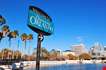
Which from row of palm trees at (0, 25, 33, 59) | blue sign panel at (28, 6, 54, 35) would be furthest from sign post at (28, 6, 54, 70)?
row of palm trees at (0, 25, 33, 59)

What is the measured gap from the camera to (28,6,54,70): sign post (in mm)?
11812

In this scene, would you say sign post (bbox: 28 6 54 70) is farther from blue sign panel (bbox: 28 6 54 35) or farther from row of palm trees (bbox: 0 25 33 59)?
row of palm trees (bbox: 0 25 33 59)

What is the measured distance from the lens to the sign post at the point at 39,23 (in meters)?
11.8

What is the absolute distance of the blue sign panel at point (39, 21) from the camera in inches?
464

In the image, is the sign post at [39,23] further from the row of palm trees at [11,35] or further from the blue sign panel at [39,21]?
the row of palm trees at [11,35]

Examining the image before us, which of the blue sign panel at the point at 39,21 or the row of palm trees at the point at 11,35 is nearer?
the blue sign panel at the point at 39,21

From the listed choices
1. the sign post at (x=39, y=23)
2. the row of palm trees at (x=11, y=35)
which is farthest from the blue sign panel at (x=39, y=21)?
the row of palm trees at (x=11, y=35)

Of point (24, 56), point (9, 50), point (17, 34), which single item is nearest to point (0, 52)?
point (9, 50)

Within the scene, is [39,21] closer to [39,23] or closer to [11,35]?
[39,23]

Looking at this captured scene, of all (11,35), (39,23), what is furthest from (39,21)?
(11,35)

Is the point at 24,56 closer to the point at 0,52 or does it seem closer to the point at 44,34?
the point at 0,52

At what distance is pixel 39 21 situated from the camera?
39.9ft

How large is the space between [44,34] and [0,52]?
150666mm

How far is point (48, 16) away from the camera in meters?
13.0
